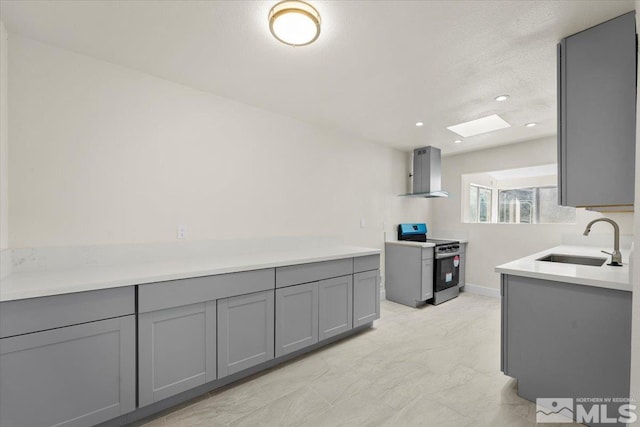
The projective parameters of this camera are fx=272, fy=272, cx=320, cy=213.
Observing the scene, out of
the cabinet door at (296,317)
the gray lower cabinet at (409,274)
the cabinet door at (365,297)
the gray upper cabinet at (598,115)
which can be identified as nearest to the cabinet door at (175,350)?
the cabinet door at (296,317)

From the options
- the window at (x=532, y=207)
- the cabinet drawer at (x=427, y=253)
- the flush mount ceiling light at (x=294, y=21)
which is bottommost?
the cabinet drawer at (x=427, y=253)

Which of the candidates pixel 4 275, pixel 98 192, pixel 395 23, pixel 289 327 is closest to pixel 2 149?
pixel 98 192

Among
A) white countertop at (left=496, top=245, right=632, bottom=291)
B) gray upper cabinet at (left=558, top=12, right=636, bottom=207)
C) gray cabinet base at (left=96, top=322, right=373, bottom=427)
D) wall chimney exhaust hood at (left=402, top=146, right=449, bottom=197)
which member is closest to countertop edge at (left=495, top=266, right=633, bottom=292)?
white countertop at (left=496, top=245, right=632, bottom=291)

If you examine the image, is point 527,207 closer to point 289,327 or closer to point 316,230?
point 316,230

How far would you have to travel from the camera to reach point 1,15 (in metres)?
1.60

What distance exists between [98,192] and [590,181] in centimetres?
334

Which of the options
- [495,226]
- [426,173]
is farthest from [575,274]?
[495,226]

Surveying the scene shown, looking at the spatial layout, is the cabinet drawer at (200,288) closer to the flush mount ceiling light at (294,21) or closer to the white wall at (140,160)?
the white wall at (140,160)

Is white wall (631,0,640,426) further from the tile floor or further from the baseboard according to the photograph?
the baseboard

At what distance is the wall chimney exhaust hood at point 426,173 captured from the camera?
429 centimetres

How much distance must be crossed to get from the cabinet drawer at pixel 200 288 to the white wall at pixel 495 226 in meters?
3.84

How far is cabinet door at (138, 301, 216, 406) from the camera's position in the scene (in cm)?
167

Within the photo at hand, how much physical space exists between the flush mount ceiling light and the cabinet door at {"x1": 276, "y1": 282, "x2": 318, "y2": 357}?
5.99 feet

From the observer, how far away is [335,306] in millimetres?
2711
